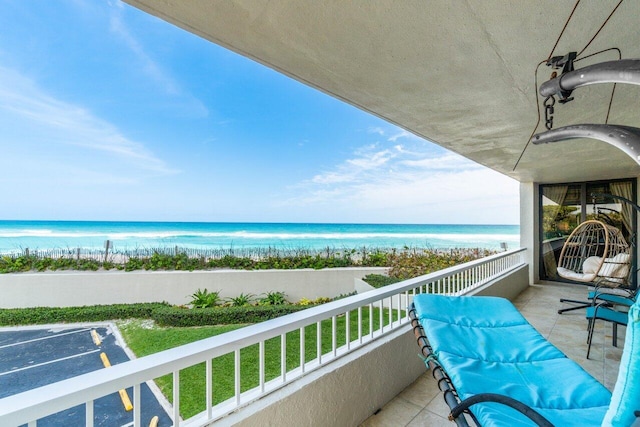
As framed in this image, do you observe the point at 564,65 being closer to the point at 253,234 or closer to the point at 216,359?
the point at 216,359

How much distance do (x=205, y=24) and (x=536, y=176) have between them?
6651 millimetres

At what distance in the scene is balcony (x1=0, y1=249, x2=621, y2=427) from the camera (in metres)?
0.89

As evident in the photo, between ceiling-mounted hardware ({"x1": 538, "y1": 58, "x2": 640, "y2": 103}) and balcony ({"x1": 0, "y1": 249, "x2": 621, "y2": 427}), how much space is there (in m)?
1.51

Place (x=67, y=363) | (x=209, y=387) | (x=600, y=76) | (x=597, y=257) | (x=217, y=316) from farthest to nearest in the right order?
(x=217, y=316)
(x=597, y=257)
(x=67, y=363)
(x=209, y=387)
(x=600, y=76)

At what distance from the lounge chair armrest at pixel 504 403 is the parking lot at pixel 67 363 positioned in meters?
3.31

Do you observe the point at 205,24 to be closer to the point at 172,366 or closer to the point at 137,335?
the point at 172,366

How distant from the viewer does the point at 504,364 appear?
1.53 metres

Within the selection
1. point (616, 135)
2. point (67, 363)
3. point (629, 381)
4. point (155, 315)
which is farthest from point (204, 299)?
point (616, 135)

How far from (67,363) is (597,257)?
9337mm

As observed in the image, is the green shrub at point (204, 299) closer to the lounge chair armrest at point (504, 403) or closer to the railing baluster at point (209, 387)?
the railing baluster at point (209, 387)

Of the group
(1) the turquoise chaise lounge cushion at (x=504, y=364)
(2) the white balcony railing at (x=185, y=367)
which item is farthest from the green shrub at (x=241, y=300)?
(1) the turquoise chaise lounge cushion at (x=504, y=364)

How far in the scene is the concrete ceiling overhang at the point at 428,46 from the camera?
1196 mm

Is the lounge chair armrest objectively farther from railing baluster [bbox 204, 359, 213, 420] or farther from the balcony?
railing baluster [bbox 204, 359, 213, 420]

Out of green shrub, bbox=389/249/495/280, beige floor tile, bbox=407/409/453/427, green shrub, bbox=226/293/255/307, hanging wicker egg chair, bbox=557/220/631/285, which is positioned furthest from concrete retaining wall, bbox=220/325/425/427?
green shrub, bbox=226/293/255/307
